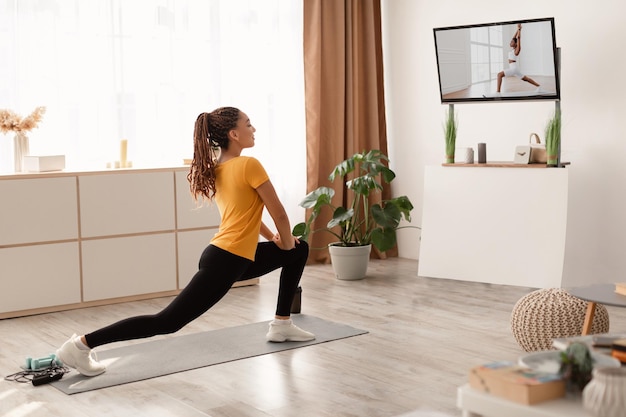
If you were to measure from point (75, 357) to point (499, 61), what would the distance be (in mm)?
3344

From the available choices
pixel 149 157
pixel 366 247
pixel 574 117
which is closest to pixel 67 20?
pixel 149 157

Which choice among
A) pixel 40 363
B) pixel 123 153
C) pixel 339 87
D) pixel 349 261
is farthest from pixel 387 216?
pixel 40 363

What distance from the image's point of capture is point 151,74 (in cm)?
611

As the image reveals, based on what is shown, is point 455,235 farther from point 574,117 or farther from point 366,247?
point 574,117

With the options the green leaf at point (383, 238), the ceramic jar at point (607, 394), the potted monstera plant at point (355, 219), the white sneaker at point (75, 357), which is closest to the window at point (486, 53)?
the potted monstera plant at point (355, 219)

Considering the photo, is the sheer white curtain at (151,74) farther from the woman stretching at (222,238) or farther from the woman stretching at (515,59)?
the woman stretching at (222,238)

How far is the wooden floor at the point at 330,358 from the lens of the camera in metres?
3.42

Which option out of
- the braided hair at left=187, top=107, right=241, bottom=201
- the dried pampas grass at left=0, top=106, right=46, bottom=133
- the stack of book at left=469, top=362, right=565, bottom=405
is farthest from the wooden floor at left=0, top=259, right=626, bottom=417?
the dried pampas grass at left=0, top=106, right=46, bottom=133

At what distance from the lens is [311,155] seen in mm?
6875

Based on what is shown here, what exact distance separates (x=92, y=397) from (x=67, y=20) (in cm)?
302

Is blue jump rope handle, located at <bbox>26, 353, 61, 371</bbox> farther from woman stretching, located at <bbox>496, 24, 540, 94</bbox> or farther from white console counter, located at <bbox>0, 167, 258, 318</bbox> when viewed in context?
woman stretching, located at <bbox>496, 24, 540, 94</bbox>

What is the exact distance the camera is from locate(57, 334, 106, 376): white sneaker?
3736mm

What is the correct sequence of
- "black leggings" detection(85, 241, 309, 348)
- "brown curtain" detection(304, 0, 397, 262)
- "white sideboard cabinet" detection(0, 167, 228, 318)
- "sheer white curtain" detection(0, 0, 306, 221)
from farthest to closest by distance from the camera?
"brown curtain" detection(304, 0, 397, 262), "sheer white curtain" detection(0, 0, 306, 221), "white sideboard cabinet" detection(0, 167, 228, 318), "black leggings" detection(85, 241, 309, 348)

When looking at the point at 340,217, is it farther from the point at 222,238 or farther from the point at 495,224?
the point at 222,238
